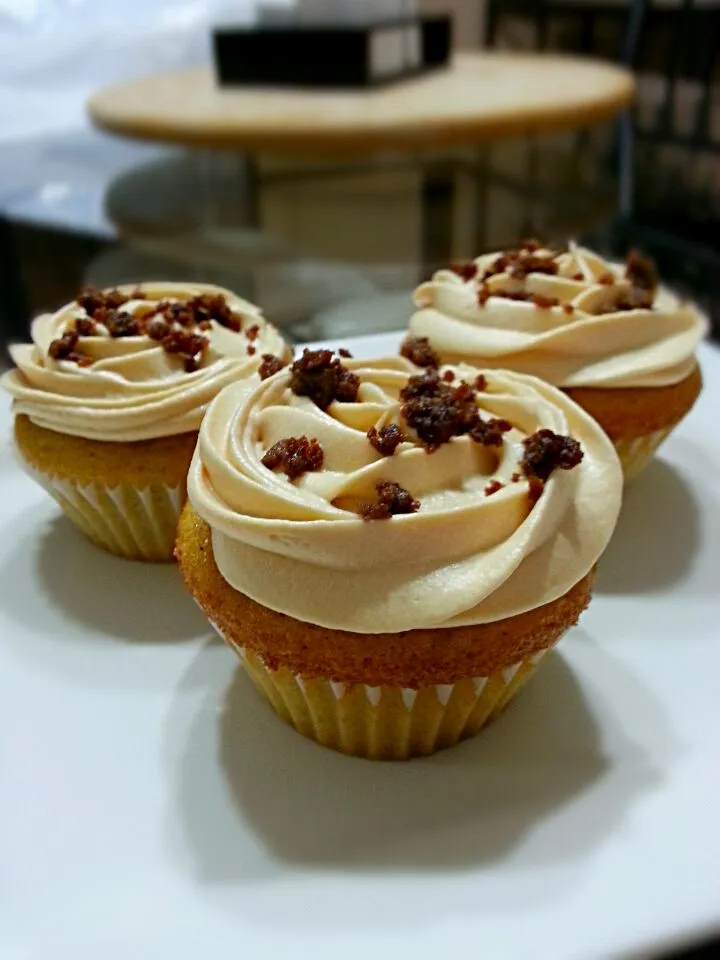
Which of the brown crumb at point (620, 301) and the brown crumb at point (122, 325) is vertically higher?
the brown crumb at point (122, 325)

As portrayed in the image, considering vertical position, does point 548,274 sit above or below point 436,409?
below

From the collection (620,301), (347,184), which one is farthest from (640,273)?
(347,184)

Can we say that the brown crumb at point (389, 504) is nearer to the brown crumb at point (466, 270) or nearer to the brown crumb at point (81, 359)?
the brown crumb at point (81, 359)

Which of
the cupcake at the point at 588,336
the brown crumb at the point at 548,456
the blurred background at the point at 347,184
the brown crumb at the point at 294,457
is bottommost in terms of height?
the blurred background at the point at 347,184

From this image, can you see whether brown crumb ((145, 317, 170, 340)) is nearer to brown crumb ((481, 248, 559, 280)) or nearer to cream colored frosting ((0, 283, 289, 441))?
cream colored frosting ((0, 283, 289, 441))

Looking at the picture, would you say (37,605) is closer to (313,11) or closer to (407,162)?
(313,11)

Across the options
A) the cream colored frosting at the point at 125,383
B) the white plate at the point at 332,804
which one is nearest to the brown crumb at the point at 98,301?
the cream colored frosting at the point at 125,383

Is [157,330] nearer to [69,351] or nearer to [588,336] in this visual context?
[69,351]
